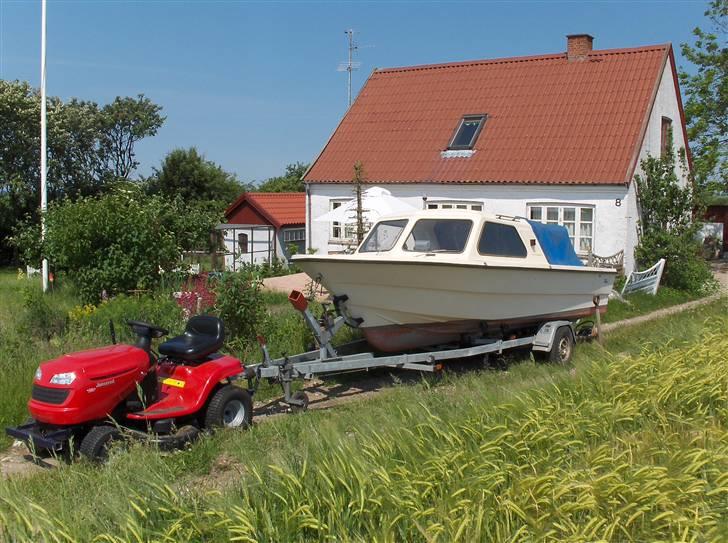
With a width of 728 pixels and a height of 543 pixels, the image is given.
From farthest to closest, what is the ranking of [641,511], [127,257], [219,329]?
[127,257] → [219,329] → [641,511]

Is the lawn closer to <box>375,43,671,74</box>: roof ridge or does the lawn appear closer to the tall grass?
the tall grass

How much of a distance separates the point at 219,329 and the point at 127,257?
18.9 feet

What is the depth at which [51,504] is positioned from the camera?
194 inches

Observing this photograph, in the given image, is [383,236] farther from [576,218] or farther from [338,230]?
[338,230]

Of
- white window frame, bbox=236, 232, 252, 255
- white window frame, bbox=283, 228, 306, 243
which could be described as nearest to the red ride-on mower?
white window frame, bbox=236, 232, 252, 255

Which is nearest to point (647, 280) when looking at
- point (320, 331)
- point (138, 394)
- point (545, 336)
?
point (545, 336)

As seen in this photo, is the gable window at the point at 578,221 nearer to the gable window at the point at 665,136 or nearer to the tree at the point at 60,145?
the gable window at the point at 665,136

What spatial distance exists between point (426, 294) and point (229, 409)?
9.48 feet

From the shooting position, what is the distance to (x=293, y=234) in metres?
26.5

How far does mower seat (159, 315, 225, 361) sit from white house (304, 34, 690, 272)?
44.0 ft

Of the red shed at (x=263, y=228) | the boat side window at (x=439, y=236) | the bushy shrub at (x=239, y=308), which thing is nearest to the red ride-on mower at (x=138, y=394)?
the bushy shrub at (x=239, y=308)

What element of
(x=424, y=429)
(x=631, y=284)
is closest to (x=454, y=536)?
(x=424, y=429)

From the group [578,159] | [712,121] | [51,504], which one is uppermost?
[712,121]

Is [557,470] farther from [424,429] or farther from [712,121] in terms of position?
[712,121]
